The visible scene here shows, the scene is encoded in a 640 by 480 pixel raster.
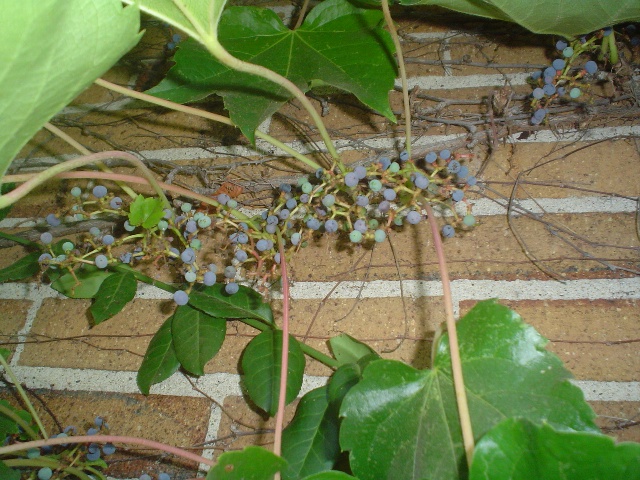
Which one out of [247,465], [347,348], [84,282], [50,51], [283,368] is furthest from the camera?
[84,282]

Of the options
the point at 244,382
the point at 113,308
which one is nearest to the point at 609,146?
the point at 244,382

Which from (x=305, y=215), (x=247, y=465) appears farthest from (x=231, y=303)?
(x=247, y=465)

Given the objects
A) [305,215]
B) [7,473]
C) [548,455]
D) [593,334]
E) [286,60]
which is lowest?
[7,473]

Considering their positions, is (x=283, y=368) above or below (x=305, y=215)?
below

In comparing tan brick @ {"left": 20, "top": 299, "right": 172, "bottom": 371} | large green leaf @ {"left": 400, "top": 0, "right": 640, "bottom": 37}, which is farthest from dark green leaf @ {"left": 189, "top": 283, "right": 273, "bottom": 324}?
large green leaf @ {"left": 400, "top": 0, "right": 640, "bottom": 37}

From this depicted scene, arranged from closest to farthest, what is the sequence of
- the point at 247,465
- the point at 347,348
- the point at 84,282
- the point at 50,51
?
1. the point at 50,51
2. the point at 247,465
3. the point at 347,348
4. the point at 84,282

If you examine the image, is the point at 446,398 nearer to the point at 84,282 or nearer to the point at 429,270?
the point at 429,270
